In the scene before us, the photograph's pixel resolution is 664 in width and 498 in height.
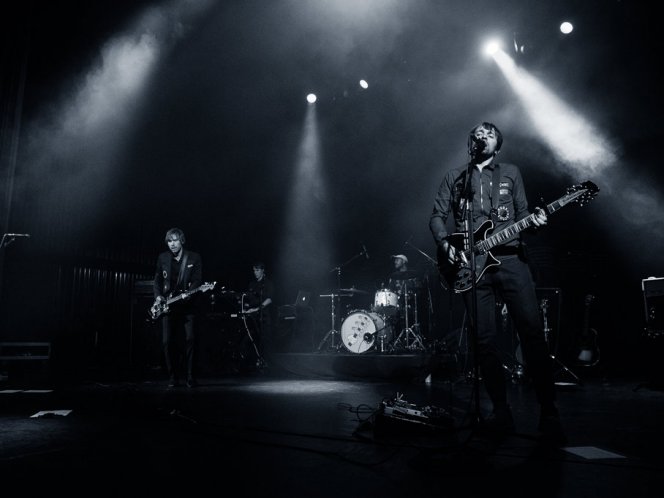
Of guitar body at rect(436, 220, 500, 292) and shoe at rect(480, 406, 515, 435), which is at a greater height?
guitar body at rect(436, 220, 500, 292)

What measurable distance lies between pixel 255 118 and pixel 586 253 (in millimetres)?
7639

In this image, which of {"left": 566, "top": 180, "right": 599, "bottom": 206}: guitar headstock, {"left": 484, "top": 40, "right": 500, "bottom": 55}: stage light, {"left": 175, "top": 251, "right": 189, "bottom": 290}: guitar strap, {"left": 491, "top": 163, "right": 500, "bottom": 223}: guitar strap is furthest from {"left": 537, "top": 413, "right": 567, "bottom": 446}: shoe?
{"left": 484, "top": 40, "right": 500, "bottom": 55}: stage light

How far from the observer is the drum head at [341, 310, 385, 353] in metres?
9.43

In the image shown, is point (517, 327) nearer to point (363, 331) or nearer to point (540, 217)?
point (540, 217)

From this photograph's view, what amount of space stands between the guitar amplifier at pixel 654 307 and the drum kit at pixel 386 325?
370 centimetres

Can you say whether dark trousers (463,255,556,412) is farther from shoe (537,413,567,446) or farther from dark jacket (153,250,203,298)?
dark jacket (153,250,203,298)

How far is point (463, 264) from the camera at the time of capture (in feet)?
11.3

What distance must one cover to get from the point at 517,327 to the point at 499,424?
645 millimetres

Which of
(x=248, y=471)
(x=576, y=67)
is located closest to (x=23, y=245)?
(x=248, y=471)

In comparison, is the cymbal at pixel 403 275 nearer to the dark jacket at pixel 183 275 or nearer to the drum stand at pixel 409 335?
the drum stand at pixel 409 335

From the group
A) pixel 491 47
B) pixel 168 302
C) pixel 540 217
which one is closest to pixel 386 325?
pixel 168 302

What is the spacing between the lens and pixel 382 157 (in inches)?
472

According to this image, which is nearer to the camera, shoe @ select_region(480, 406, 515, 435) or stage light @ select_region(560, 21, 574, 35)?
shoe @ select_region(480, 406, 515, 435)

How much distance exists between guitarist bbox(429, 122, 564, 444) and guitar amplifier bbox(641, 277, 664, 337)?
3964 mm
